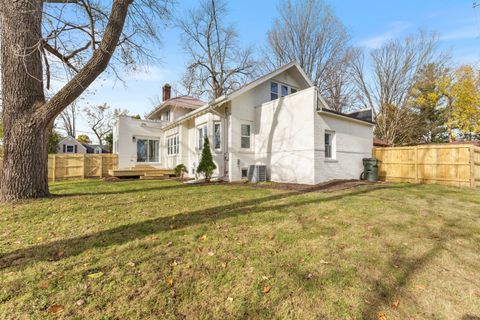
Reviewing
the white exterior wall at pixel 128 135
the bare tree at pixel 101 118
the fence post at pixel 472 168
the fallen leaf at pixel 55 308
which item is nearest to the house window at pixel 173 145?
the white exterior wall at pixel 128 135

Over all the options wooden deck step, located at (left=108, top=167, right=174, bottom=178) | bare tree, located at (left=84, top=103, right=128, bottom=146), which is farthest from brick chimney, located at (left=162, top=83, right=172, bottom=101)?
bare tree, located at (left=84, top=103, right=128, bottom=146)

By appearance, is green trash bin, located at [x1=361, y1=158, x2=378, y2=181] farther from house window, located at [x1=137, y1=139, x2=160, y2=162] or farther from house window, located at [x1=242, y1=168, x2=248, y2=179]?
house window, located at [x1=137, y1=139, x2=160, y2=162]

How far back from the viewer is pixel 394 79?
70.0 feet

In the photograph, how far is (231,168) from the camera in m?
11.4

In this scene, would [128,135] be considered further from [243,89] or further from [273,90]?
[273,90]

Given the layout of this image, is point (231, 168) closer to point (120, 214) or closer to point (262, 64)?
point (120, 214)

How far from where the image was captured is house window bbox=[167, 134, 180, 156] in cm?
1592

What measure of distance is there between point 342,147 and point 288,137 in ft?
9.52

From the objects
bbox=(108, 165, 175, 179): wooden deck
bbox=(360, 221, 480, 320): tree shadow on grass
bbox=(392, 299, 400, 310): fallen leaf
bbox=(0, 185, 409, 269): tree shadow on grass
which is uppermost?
bbox=(108, 165, 175, 179): wooden deck

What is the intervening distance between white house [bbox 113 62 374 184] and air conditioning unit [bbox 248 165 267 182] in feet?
1.71

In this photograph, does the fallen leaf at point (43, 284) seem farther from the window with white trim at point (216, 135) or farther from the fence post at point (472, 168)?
the fence post at point (472, 168)

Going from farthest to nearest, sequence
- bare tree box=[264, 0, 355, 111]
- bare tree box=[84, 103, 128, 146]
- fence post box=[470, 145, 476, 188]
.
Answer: bare tree box=[84, 103, 128, 146], bare tree box=[264, 0, 355, 111], fence post box=[470, 145, 476, 188]

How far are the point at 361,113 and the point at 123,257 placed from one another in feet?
47.8

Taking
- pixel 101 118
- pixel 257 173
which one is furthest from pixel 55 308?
pixel 101 118
